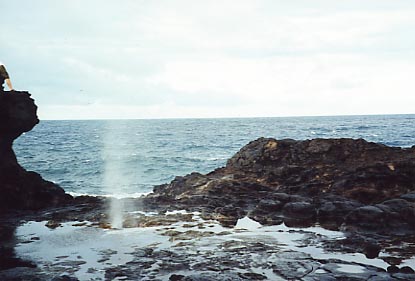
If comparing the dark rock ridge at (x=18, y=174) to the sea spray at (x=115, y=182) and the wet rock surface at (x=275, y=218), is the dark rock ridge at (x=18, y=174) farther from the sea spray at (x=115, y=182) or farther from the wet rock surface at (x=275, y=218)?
the sea spray at (x=115, y=182)

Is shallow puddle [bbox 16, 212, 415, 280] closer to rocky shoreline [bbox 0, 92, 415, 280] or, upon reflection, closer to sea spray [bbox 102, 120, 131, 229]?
rocky shoreline [bbox 0, 92, 415, 280]

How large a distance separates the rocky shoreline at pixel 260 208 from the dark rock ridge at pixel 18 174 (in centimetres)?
5

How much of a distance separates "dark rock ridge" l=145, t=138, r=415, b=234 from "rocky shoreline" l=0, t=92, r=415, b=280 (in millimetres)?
49

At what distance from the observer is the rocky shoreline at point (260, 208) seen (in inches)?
391

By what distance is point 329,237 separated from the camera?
12953mm

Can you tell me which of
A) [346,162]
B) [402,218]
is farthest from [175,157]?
[402,218]

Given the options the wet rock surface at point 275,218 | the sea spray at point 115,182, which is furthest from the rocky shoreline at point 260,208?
the sea spray at point 115,182

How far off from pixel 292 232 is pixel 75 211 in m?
10.1

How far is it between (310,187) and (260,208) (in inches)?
170

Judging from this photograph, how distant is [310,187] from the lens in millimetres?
20109

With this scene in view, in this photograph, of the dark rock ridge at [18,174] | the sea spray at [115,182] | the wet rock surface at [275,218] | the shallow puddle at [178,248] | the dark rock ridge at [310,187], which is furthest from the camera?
the dark rock ridge at [18,174]

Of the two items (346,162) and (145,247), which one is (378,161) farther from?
(145,247)

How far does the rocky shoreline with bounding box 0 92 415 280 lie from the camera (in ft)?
32.6

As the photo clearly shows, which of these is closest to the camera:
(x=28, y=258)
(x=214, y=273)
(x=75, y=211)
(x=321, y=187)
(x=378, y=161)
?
(x=214, y=273)
